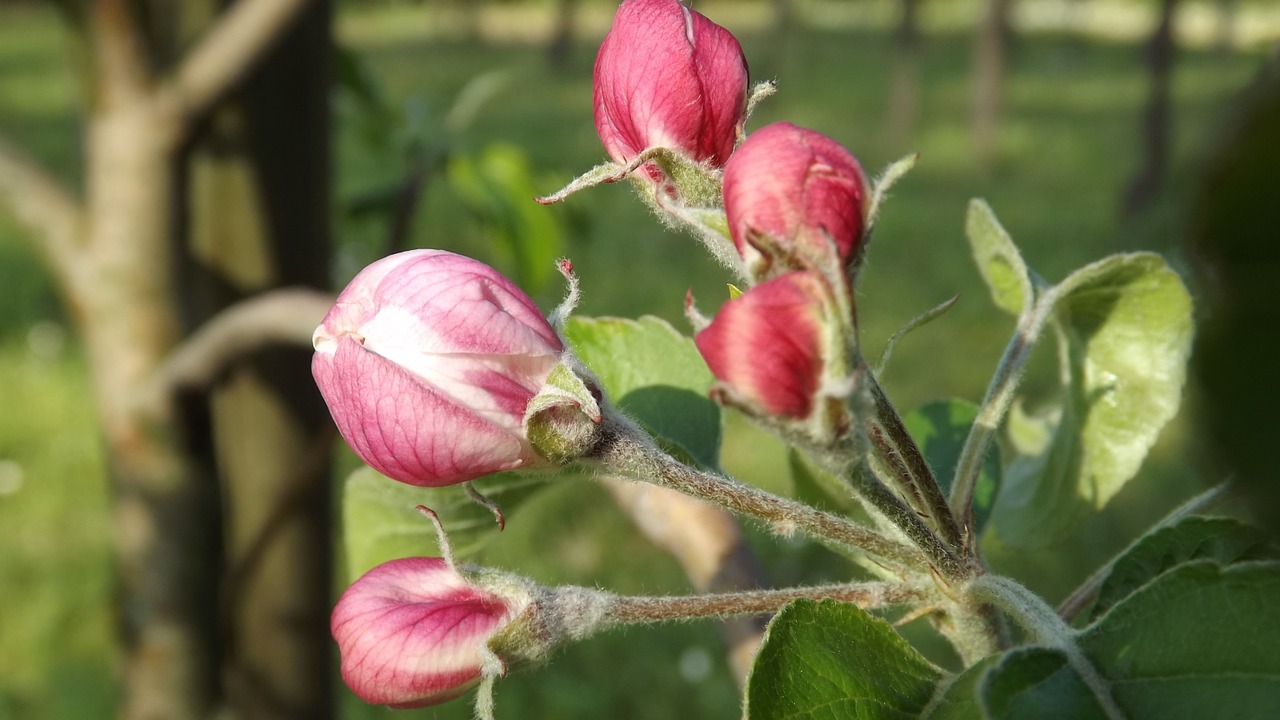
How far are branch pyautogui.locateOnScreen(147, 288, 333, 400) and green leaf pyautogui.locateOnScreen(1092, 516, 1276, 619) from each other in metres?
0.77

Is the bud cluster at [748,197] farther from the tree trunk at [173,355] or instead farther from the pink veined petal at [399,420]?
the tree trunk at [173,355]

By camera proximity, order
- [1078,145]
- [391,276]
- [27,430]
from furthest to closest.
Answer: [1078,145] < [27,430] < [391,276]

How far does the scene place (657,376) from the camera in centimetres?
91

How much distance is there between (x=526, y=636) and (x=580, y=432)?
125 millimetres

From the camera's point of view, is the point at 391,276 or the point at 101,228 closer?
the point at 391,276

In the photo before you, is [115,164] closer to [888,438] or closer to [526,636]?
[526,636]

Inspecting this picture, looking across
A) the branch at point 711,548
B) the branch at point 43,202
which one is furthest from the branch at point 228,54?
the branch at point 711,548

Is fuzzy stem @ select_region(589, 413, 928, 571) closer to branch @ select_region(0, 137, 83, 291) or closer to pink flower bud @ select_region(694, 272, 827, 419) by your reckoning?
pink flower bud @ select_region(694, 272, 827, 419)

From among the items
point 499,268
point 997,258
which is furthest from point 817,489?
point 499,268

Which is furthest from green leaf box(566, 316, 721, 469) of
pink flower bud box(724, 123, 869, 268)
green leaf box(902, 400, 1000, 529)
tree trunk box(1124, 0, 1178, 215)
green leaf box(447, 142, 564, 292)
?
tree trunk box(1124, 0, 1178, 215)

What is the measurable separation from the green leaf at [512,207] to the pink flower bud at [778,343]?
160cm

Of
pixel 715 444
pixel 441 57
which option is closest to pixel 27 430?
pixel 715 444

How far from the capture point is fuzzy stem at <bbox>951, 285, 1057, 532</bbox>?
2.37ft

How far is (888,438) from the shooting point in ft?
2.08
